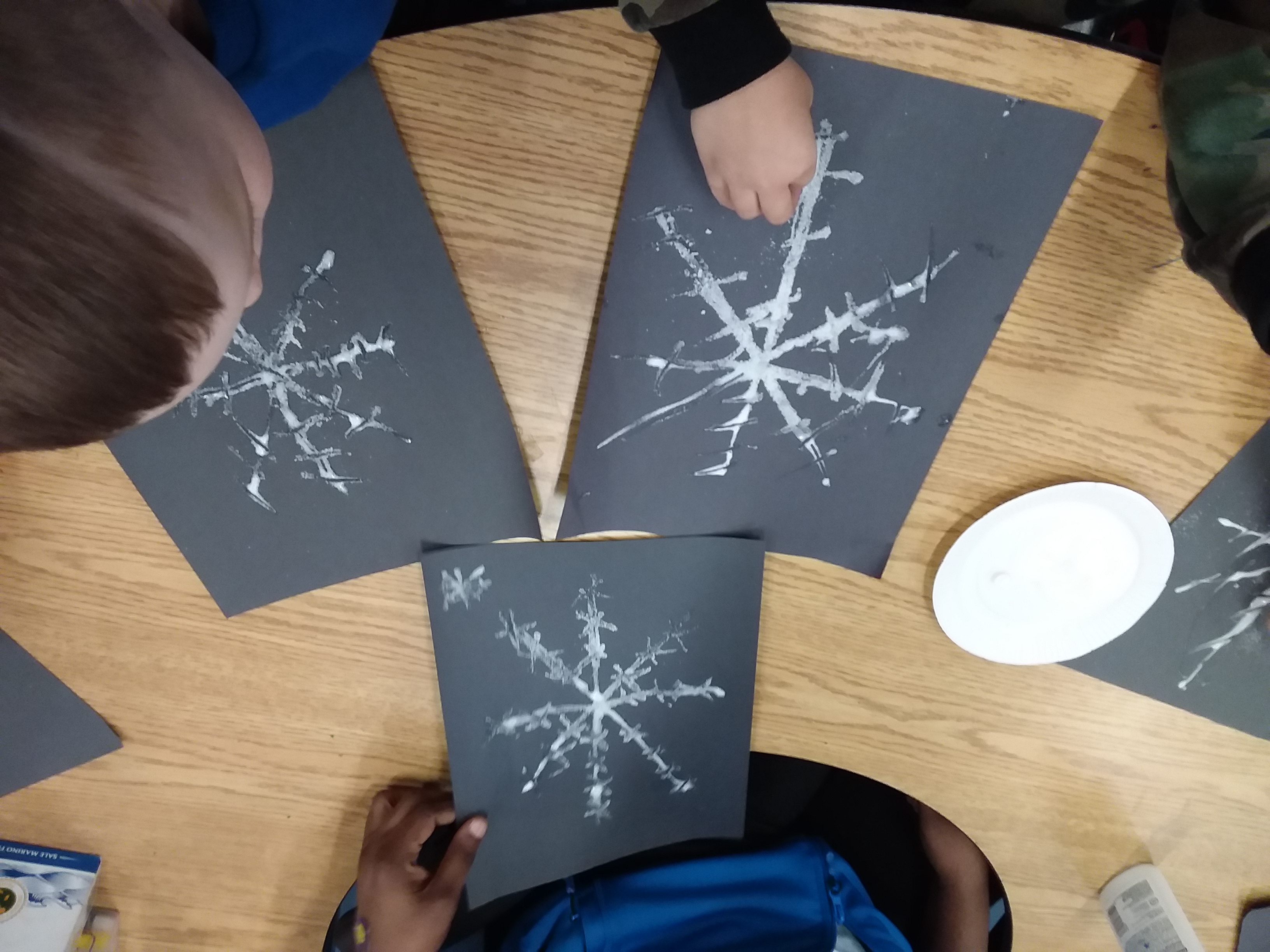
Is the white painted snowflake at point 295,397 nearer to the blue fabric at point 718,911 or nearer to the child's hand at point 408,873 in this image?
the child's hand at point 408,873

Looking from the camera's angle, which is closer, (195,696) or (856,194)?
(856,194)

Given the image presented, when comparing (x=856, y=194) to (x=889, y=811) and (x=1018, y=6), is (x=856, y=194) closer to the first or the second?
(x=1018, y=6)

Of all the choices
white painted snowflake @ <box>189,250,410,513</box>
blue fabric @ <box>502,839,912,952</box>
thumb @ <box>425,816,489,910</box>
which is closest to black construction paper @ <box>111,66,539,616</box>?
white painted snowflake @ <box>189,250,410,513</box>

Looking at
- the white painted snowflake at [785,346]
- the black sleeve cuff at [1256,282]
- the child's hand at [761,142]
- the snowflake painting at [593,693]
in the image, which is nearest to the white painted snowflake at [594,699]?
the snowflake painting at [593,693]

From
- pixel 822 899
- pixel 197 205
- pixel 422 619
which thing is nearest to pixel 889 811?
pixel 822 899

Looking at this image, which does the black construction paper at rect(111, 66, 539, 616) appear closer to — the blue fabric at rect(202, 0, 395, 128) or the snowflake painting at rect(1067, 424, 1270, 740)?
the blue fabric at rect(202, 0, 395, 128)

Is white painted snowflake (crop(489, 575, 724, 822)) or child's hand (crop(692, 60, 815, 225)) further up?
child's hand (crop(692, 60, 815, 225))
